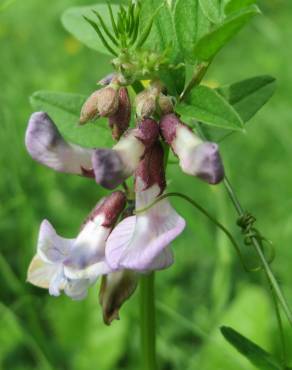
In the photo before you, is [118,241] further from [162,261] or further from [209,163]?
[209,163]

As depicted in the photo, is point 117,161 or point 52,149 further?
point 52,149

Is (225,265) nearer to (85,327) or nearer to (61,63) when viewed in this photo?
(85,327)

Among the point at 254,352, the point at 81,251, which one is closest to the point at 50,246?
the point at 81,251

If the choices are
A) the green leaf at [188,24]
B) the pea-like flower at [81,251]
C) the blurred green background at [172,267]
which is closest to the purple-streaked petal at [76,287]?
the pea-like flower at [81,251]

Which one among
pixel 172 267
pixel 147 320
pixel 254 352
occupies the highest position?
pixel 147 320

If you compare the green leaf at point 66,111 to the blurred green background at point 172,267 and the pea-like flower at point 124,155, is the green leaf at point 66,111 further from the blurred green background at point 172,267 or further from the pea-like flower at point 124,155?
the blurred green background at point 172,267

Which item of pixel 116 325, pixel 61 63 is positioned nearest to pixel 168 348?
pixel 116 325

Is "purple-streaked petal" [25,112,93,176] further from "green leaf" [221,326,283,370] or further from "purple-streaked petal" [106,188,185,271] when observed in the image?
"green leaf" [221,326,283,370]
